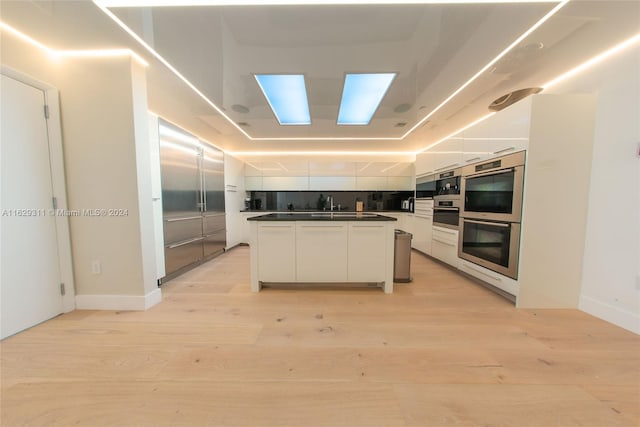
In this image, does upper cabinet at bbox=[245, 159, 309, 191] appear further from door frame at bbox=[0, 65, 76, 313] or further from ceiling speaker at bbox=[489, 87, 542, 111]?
ceiling speaker at bbox=[489, 87, 542, 111]

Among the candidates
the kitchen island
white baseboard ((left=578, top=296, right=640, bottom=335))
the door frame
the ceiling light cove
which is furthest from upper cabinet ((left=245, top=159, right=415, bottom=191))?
the ceiling light cove

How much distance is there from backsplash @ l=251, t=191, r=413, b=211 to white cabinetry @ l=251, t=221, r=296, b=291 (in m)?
3.01

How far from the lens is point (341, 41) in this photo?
159 cm

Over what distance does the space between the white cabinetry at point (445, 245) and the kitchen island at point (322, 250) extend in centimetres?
131

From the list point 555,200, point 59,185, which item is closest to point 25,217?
point 59,185

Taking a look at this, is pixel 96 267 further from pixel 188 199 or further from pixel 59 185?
pixel 188 199

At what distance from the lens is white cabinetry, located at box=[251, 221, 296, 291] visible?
2.42 metres

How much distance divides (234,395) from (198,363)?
0.39 metres

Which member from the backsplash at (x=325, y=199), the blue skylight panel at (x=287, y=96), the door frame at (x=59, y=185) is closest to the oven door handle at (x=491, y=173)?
the blue skylight panel at (x=287, y=96)

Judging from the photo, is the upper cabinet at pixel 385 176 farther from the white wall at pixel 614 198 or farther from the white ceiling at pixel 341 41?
the white wall at pixel 614 198

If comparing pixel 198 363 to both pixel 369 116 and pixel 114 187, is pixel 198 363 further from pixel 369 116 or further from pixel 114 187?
pixel 369 116

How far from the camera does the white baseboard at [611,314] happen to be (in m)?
1.69

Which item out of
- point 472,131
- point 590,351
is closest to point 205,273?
point 590,351

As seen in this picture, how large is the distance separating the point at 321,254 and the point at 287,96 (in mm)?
1862
